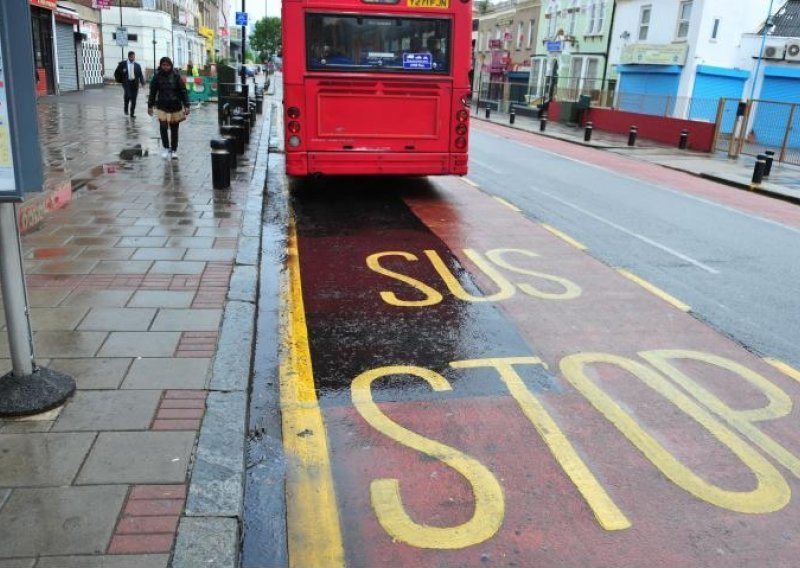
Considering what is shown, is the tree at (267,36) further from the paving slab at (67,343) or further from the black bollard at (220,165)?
the paving slab at (67,343)

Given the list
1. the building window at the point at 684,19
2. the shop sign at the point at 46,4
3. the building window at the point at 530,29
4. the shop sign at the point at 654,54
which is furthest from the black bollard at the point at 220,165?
the building window at the point at 530,29

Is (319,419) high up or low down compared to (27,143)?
down

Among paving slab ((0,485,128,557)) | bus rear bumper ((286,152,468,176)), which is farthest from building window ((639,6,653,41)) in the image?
paving slab ((0,485,128,557))

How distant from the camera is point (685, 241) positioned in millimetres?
9547

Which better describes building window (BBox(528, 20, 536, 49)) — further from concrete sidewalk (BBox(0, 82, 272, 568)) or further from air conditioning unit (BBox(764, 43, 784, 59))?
concrete sidewalk (BBox(0, 82, 272, 568))

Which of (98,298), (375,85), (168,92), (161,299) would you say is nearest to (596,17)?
(168,92)

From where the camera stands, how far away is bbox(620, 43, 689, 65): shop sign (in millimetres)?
31219

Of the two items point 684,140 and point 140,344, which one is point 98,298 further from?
point 684,140

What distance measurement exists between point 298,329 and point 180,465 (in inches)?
89.4

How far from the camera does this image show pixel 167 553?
9.06 ft

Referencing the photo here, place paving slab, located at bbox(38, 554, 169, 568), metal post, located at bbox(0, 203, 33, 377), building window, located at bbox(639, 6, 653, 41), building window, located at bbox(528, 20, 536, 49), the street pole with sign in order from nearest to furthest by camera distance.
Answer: paving slab, located at bbox(38, 554, 169, 568)
the street pole with sign
metal post, located at bbox(0, 203, 33, 377)
building window, located at bbox(639, 6, 653, 41)
building window, located at bbox(528, 20, 536, 49)

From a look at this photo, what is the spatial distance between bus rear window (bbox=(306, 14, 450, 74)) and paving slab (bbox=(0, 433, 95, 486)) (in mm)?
7867

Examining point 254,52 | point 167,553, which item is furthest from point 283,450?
point 254,52

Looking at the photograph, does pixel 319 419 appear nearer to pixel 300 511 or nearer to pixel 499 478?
pixel 300 511
